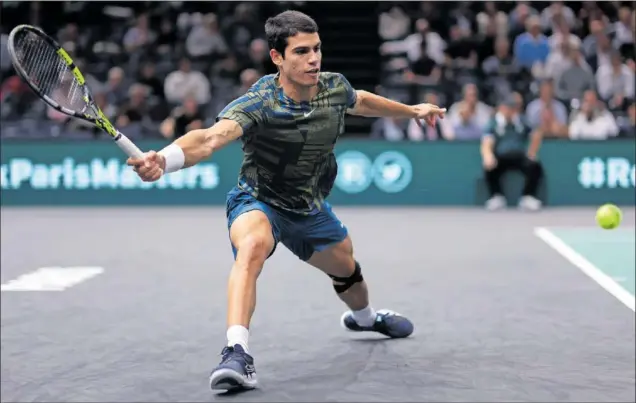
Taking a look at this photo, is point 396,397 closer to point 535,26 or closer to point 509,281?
point 509,281

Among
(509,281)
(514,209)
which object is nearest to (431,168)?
(514,209)

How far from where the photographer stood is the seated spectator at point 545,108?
1725 cm

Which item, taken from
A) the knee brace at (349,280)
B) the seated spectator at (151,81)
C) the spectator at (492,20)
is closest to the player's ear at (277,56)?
the knee brace at (349,280)

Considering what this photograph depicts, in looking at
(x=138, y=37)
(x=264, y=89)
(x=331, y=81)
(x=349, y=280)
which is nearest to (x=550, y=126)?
(x=138, y=37)

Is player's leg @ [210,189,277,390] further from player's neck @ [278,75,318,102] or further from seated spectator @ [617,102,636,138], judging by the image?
seated spectator @ [617,102,636,138]

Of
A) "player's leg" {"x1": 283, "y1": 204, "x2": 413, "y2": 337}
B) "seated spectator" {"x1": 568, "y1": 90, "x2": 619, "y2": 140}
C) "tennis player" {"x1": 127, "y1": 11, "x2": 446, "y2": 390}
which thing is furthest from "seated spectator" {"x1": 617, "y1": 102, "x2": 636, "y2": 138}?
"tennis player" {"x1": 127, "y1": 11, "x2": 446, "y2": 390}

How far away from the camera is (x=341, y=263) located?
6.56 metres

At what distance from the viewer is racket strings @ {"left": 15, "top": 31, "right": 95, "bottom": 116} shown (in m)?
5.28

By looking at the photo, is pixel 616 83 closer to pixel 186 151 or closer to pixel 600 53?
pixel 600 53

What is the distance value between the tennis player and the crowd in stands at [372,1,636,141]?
10.8 metres

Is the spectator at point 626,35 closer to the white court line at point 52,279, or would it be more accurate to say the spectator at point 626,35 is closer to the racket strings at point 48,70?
the white court line at point 52,279

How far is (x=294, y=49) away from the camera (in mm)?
5730

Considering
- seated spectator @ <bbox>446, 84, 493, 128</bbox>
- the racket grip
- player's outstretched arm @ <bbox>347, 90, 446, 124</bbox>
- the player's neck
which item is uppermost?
the player's neck

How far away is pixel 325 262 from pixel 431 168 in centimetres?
1044
